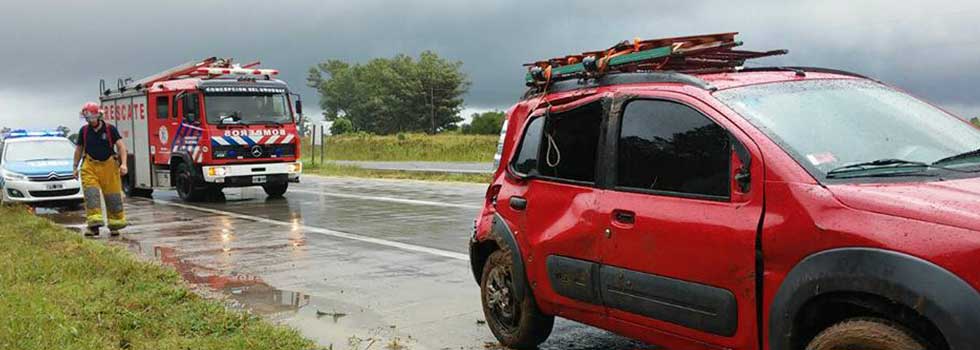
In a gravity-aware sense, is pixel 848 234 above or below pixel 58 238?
above

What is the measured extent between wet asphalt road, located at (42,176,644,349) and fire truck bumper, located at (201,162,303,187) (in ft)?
1.49

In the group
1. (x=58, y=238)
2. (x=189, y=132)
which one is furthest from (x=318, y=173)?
(x=58, y=238)

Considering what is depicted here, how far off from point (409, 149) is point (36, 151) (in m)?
35.1

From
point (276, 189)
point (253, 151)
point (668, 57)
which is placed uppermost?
point (668, 57)

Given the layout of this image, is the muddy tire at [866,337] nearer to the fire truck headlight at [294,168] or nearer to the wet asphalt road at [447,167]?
the fire truck headlight at [294,168]

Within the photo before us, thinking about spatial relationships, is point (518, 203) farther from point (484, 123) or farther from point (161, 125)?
point (484, 123)

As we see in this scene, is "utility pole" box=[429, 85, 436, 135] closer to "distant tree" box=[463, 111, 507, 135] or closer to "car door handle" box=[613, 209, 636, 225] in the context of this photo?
"distant tree" box=[463, 111, 507, 135]

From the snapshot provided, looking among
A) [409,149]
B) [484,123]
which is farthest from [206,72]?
[484,123]

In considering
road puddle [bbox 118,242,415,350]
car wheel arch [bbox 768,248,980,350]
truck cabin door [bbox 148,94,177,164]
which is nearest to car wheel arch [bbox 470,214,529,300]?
road puddle [bbox 118,242,415,350]

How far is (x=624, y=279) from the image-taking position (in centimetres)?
430

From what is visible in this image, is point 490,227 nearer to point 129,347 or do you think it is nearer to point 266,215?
point 129,347

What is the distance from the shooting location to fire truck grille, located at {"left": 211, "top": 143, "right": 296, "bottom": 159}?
680 inches

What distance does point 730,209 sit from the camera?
12.4 feet

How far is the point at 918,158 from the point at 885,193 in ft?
1.97
